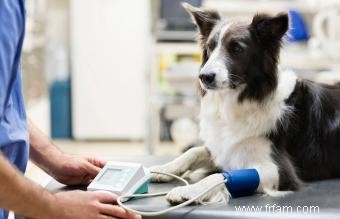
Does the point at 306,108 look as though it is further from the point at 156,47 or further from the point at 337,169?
the point at 156,47

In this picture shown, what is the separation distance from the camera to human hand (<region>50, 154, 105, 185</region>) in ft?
4.08

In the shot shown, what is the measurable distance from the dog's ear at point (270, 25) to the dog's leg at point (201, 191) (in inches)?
15.2

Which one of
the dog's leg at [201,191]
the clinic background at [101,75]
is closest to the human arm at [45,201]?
the dog's leg at [201,191]

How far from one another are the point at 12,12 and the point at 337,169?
2.91ft

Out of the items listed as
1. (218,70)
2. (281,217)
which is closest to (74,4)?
(218,70)

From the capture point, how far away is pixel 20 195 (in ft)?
2.97

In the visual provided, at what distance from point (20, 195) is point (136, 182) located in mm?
284

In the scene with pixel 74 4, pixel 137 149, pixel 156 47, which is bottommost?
pixel 137 149

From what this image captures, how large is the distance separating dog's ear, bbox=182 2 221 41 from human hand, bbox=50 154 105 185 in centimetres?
47

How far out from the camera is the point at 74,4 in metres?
4.46

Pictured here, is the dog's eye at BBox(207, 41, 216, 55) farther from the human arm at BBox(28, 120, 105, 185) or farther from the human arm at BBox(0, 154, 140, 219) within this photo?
the human arm at BBox(0, 154, 140, 219)

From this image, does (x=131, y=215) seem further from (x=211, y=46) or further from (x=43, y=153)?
(x=211, y=46)

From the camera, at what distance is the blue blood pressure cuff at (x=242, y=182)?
44.3 inches

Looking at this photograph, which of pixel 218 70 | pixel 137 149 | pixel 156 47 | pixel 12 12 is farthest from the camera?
pixel 137 149
